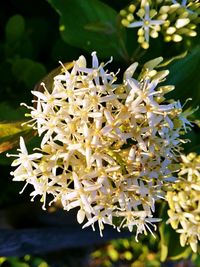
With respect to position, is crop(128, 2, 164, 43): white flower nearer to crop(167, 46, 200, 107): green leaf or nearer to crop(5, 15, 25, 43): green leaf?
crop(167, 46, 200, 107): green leaf

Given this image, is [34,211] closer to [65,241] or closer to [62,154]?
[65,241]

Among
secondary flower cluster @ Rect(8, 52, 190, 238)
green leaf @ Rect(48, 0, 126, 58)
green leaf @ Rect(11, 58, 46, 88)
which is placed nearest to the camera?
secondary flower cluster @ Rect(8, 52, 190, 238)

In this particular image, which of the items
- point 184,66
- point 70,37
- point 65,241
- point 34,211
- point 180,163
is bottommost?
point 65,241

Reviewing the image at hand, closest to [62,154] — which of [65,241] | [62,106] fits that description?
[62,106]

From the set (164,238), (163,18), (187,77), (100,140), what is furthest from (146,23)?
(164,238)

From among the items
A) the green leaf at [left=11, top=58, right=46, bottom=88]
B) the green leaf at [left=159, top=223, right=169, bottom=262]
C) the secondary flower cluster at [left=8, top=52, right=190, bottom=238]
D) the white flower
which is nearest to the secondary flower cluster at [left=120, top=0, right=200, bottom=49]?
the white flower

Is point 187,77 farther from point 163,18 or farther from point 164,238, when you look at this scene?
point 164,238

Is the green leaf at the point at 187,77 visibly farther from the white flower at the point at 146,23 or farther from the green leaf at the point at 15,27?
the green leaf at the point at 15,27
